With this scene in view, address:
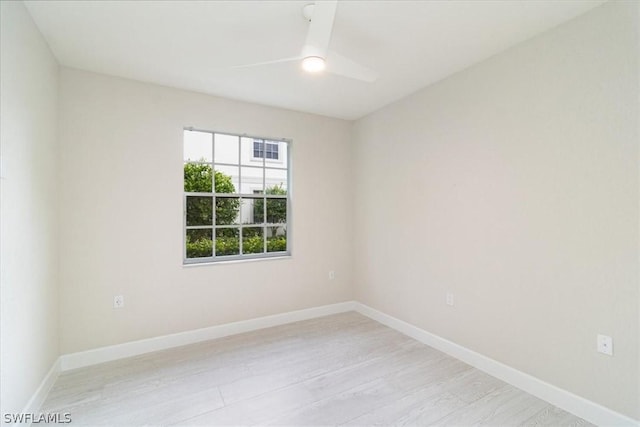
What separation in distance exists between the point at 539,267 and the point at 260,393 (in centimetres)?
226

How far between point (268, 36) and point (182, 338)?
2.92 m

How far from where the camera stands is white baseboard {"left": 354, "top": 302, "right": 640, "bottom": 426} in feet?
6.01

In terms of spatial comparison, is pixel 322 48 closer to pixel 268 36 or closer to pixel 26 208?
pixel 268 36

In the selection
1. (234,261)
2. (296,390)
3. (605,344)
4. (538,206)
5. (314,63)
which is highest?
(314,63)

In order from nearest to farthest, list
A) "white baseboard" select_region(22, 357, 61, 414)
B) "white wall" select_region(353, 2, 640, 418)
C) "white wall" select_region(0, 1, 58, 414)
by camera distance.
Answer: "white wall" select_region(0, 1, 58, 414)
"white wall" select_region(353, 2, 640, 418)
"white baseboard" select_region(22, 357, 61, 414)

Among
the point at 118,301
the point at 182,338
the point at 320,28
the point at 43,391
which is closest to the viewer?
the point at 320,28

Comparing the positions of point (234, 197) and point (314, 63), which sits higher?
point (314, 63)

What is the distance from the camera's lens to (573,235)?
2.00m

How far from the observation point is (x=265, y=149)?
372 cm

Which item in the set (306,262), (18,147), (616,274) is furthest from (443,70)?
(18,147)

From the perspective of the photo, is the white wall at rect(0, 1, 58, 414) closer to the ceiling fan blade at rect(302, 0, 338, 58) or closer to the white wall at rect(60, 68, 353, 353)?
the white wall at rect(60, 68, 353, 353)

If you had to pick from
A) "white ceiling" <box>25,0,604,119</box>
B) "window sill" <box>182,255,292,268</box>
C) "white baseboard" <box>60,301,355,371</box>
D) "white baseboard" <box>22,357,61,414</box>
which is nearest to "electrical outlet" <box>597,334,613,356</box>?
"white ceiling" <box>25,0,604,119</box>

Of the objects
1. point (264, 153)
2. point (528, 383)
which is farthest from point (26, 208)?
point (528, 383)

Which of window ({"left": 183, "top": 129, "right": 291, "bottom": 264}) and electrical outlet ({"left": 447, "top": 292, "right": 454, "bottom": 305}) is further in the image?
window ({"left": 183, "top": 129, "right": 291, "bottom": 264})
